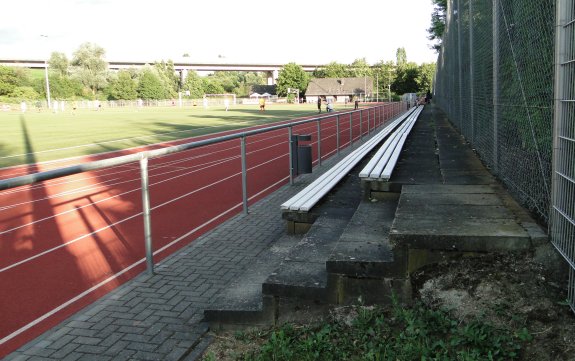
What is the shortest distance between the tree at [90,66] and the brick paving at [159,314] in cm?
11028

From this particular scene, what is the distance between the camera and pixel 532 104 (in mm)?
4465

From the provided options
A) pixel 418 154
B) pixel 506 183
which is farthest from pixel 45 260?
pixel 418 154

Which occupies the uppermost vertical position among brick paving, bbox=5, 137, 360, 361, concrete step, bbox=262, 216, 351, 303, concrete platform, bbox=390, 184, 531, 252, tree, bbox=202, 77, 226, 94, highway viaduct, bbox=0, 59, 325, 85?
highway viaduct, bbox=0, 59, 325, 85

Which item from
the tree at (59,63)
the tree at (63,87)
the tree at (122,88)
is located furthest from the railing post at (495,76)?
the tree at (59,63)

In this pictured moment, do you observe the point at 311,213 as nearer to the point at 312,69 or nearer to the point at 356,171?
the point at 356,171

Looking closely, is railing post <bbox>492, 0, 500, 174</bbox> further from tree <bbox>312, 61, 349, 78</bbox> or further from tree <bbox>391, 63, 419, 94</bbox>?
tree <bbox>312, 61, 349, 78</bbox>

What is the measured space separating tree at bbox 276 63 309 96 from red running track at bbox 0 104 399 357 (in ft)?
385

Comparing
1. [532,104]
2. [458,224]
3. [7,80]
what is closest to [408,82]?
[7,80]

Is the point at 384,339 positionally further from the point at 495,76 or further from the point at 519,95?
the point at 495,76

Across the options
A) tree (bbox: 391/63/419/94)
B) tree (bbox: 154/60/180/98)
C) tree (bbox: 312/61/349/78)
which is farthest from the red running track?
tree (bbox: 312/61/349/78)

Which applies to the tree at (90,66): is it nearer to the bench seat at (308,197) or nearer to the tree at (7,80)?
the tree at (7,80)

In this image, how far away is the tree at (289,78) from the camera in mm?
128750

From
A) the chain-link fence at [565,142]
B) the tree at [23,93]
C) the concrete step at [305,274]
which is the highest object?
the tree at [23,93]

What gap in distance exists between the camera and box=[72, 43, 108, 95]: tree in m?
107
